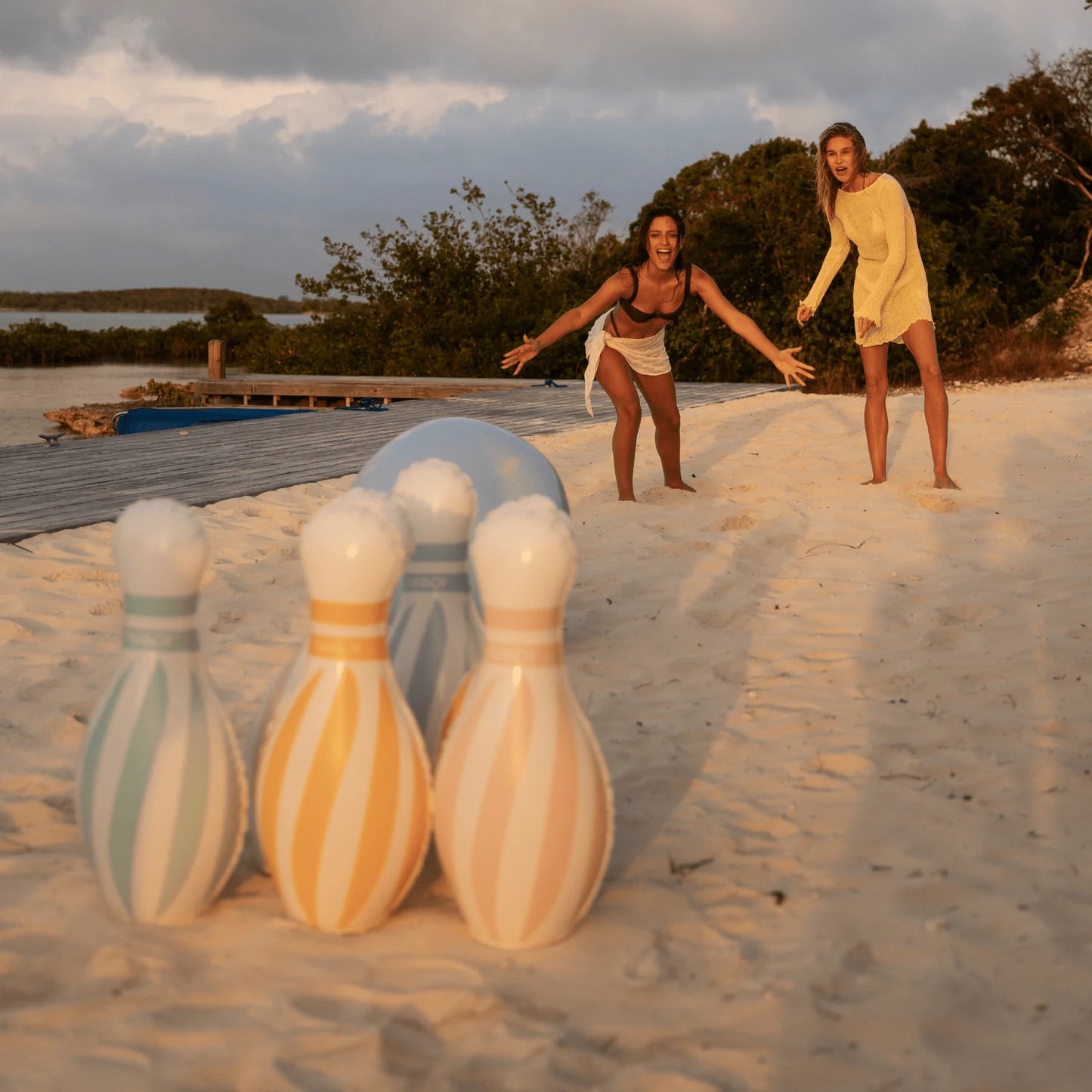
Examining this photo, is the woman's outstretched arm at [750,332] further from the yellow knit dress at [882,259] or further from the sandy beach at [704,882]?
the sandy beach at [704,882]

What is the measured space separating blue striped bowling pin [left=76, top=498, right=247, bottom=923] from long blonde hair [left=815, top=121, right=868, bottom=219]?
4.67 meters

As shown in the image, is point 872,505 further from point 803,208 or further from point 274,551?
point 803,208

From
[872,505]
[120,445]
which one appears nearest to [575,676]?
Result: [872,505]

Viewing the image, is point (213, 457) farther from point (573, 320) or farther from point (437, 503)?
point (437, 503)

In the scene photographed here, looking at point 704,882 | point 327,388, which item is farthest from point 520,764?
point 327,388

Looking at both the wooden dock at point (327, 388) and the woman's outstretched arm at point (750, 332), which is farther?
the wooden dock at point (327, 388)

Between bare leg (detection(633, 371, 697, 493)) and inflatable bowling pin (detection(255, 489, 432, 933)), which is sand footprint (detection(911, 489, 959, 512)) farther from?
inflatable bowling pin (detection(255, 489, 432, 933))

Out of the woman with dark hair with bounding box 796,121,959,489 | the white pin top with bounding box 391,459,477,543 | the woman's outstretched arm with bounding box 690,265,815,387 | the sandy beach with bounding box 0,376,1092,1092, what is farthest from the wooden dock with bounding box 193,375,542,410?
the white pin top with bounding box 391,459,477,543

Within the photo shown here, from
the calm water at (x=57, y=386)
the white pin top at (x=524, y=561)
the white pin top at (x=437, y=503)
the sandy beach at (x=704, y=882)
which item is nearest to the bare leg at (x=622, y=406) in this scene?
the sandy beach at (x=704, y=882)

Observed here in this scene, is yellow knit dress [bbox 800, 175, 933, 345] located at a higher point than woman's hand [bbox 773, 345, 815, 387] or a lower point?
higher

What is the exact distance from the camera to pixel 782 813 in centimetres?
256

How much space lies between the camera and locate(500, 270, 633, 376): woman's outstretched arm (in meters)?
5.20

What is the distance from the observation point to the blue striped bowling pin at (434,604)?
2.22m

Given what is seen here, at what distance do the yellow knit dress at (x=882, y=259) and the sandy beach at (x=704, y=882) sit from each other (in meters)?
1.78
